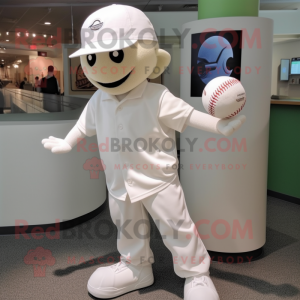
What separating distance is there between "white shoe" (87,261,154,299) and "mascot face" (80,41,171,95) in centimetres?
99

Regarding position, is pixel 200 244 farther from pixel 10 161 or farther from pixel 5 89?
pixel 5 89

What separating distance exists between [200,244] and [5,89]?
2244 millimetres

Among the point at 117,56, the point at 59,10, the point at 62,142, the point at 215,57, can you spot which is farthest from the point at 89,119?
the point at 59,10

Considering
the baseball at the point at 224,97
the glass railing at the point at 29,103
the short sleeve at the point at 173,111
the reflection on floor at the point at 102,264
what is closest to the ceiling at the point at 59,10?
the glass railing at the point at 29,103

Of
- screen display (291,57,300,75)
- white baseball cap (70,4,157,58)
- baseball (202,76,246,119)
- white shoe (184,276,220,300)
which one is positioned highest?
screen display (291,57,300,75)

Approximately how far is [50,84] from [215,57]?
228 centimetres

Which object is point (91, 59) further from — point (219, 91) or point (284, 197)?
point (284, 197)

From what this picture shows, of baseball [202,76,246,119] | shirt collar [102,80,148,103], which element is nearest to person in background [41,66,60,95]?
shirt collar [102,80,148,103]

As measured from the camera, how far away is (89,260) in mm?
2326

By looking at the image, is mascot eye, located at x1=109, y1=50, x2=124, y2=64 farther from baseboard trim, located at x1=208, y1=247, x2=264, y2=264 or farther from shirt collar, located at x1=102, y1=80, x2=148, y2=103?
baseboard trim, located at x1=208, y1=247, x2=264, y2=264

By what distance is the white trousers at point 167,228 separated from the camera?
1.74m

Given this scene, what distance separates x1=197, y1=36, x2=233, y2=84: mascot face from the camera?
1985 millimetres

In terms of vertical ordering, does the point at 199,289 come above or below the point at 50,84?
below

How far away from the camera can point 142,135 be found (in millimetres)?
1689
